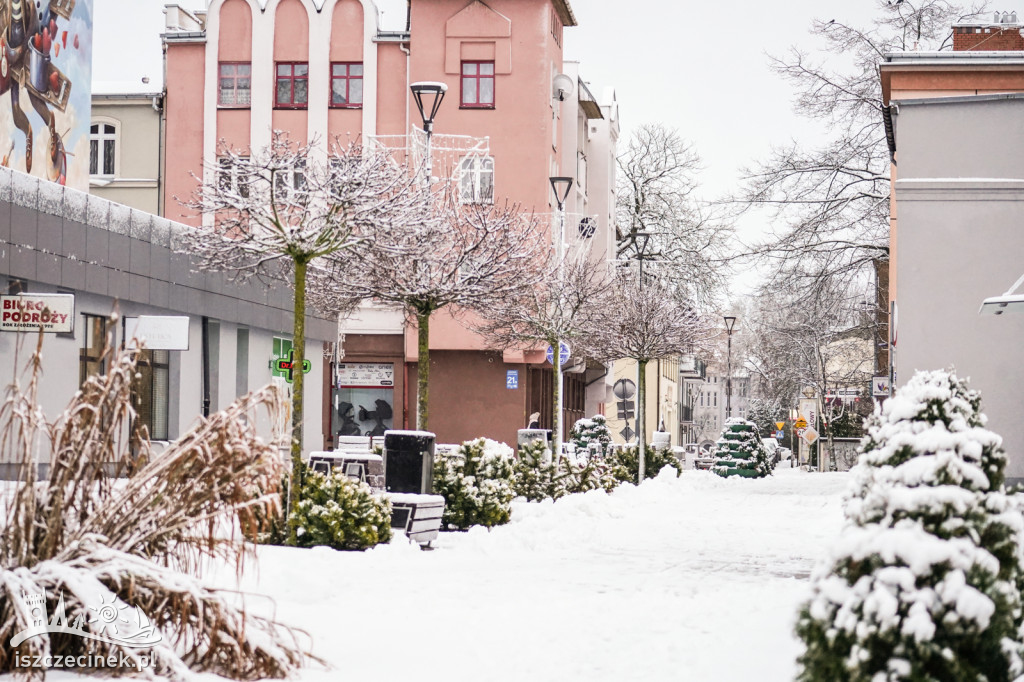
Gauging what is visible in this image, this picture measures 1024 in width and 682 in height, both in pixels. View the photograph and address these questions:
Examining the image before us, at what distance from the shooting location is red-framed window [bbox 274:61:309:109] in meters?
46.4

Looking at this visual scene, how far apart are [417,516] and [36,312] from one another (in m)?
8.17

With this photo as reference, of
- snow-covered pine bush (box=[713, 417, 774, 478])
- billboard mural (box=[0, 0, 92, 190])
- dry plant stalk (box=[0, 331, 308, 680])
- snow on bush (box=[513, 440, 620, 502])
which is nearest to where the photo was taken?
dry plant stalk (box=[0, 331, 308, 680])

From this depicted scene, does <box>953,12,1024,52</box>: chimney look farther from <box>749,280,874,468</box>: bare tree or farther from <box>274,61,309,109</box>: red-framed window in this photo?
<box>274,61,309,109</box>: red-framed window

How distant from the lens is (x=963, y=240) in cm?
2194

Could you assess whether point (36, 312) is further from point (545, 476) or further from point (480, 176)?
point (480, 176)

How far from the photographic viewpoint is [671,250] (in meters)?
61.2

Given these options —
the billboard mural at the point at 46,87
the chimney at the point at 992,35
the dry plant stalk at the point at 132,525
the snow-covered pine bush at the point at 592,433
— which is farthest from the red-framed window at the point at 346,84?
the dry plant stalk at the point at 132,525

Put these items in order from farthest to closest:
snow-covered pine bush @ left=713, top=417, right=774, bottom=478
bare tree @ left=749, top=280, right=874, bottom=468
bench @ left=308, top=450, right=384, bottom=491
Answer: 1. snow-covered pine bush @ left=713, top=417, right=774, bottom=478
2. bare tree @ left=749, top=280, right=874, bottom=468
3. bench @ left=308, top=450, right=384, bottom=491

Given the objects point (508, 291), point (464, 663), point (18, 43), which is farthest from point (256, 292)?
point (464, 663)

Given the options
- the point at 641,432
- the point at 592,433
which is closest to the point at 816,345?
the point at 592,433

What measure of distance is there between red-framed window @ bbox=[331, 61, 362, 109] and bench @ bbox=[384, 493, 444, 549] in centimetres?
3195

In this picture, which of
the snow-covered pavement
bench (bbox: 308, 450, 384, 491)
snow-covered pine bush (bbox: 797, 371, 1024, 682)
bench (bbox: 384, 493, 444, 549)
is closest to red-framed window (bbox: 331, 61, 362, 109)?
bench (bbox: 308, 450, 384, 491)

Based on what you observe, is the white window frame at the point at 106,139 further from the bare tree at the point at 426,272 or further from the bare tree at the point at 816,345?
the bare tree at the point at 426,272

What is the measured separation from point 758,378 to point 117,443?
7883 cm
